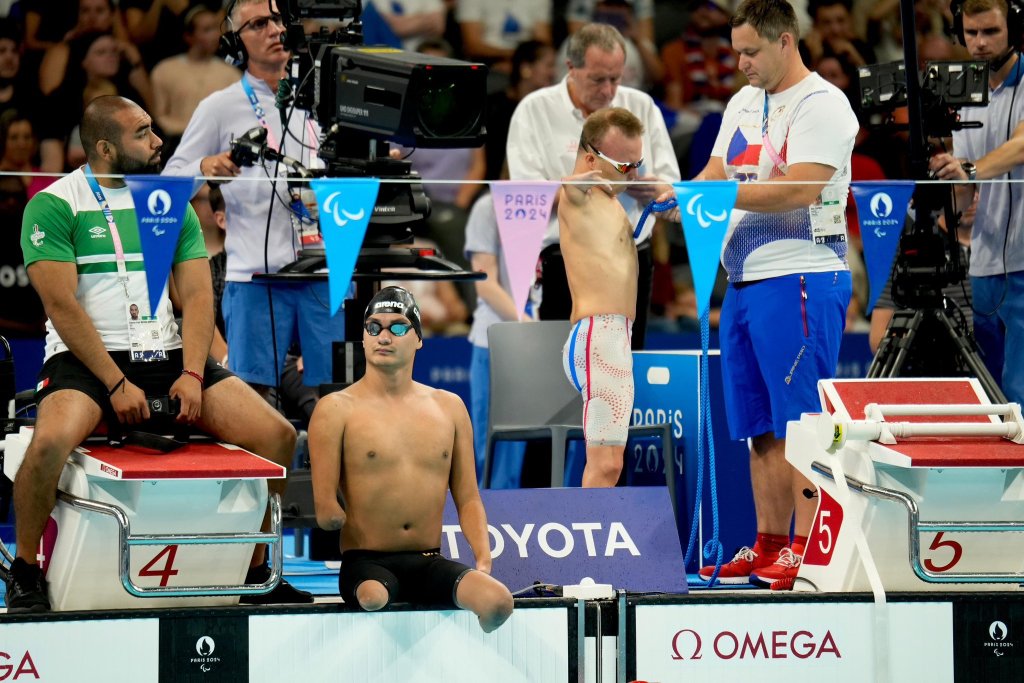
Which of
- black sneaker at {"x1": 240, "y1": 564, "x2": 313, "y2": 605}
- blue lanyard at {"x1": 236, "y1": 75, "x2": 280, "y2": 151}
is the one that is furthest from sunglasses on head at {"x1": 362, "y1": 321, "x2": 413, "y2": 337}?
blue lanyard at {"x1": 236, "y1": 75, "x2": 280, "y2": 151}

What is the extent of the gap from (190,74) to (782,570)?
4.46 meters

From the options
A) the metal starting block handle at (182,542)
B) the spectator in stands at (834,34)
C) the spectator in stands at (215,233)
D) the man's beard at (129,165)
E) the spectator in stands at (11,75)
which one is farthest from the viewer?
the spectator in stands at (834,34)

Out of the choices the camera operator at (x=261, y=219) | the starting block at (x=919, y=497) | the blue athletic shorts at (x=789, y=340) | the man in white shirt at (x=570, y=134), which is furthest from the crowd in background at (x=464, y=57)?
the starting block at (x=919, y=497)

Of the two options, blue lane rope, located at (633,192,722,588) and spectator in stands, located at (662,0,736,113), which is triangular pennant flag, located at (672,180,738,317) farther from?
spectator in stands, located at (662,0,736,113)

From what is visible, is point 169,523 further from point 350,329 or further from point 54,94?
point 54,94

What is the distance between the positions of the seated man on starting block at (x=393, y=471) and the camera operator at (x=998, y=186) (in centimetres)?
236

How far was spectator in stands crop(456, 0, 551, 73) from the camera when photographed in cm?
810

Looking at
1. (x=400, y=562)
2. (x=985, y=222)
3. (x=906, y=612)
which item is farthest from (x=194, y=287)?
(x=985, y=222)

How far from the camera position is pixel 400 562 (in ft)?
13.8

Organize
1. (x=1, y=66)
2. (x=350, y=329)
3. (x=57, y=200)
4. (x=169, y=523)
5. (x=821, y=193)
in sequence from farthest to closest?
(x=1, y=66), (x=350, y=329), (x=821, y=193), (x=57, y=200), (x=169, y=523)

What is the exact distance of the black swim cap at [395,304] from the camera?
4.34 metres

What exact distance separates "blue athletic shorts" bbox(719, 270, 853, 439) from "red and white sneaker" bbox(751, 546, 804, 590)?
407mm

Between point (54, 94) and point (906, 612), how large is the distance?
5313 millimetres

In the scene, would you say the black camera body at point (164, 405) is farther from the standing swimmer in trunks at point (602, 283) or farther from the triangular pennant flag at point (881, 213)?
the triangular pennant flag at point (881, 213)
